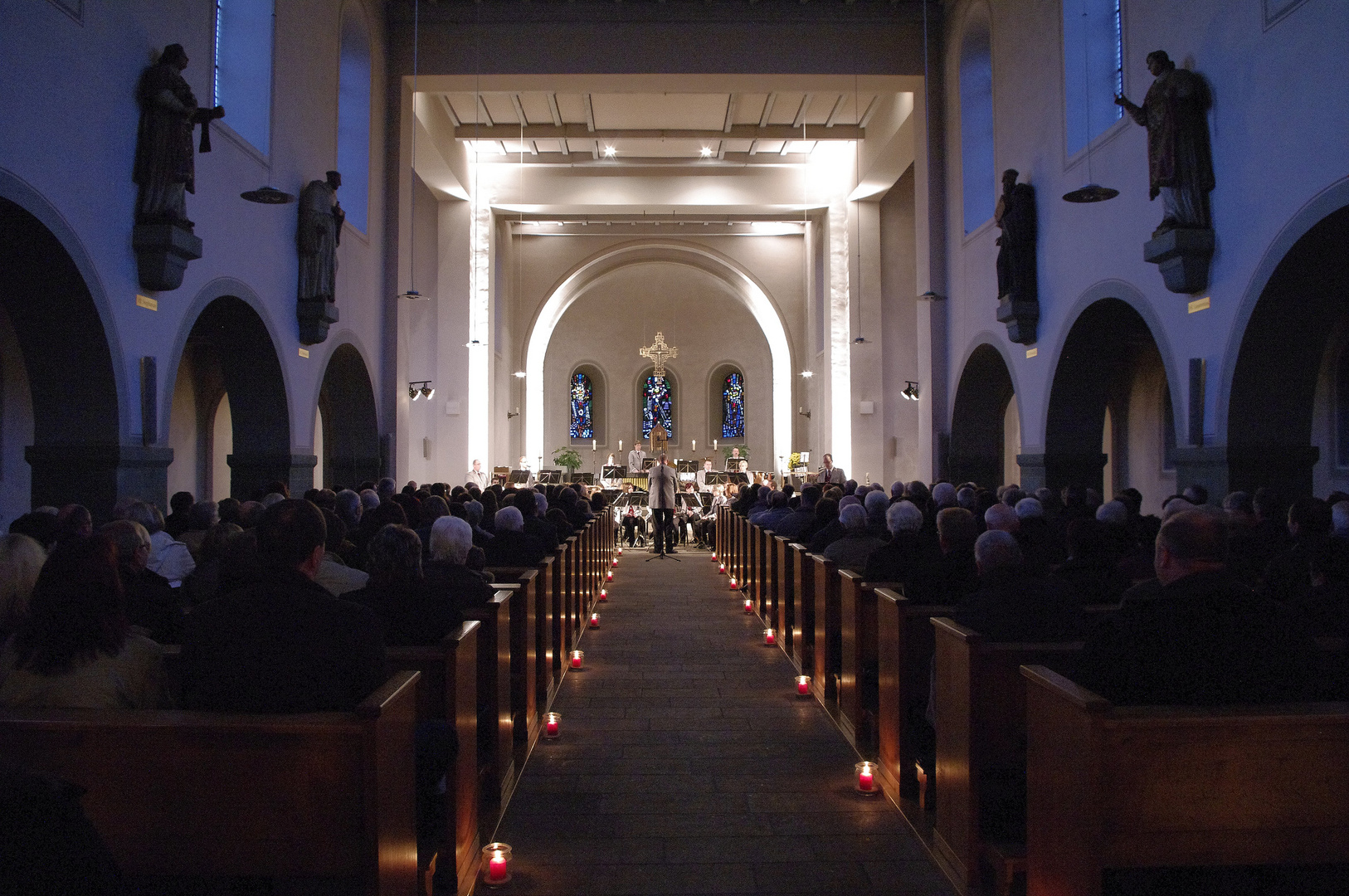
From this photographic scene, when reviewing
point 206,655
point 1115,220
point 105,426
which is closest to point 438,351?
point 105,426

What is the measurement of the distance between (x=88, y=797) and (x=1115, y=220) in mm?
8302

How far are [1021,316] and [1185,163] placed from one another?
10.6 feet

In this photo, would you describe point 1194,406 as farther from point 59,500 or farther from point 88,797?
point 59,500

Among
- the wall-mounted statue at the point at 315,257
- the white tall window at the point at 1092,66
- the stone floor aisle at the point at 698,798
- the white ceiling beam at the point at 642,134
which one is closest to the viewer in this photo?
the stone floor aisle at the point at 698,798

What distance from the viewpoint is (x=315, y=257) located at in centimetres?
970

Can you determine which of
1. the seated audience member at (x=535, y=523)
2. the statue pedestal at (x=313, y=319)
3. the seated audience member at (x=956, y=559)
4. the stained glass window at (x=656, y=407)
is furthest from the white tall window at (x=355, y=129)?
the stained glass window at (x=656, y=407)

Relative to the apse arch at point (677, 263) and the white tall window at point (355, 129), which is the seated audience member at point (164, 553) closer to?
the white tall window at point (355, 129)

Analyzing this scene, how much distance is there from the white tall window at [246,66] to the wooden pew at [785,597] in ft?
19.9

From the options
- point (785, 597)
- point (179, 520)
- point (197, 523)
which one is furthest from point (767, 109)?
point (197, 523)

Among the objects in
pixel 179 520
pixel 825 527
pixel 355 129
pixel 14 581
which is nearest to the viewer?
pixel 14 581

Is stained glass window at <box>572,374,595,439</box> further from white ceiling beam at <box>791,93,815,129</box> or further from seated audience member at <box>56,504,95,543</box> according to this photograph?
seated audience member at <box>56,504,95,543</box>

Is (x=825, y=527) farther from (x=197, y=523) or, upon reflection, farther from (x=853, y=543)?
(x=197, y=523)

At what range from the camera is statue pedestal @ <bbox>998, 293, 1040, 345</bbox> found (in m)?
9.77

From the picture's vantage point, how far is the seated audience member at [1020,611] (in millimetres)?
3062
